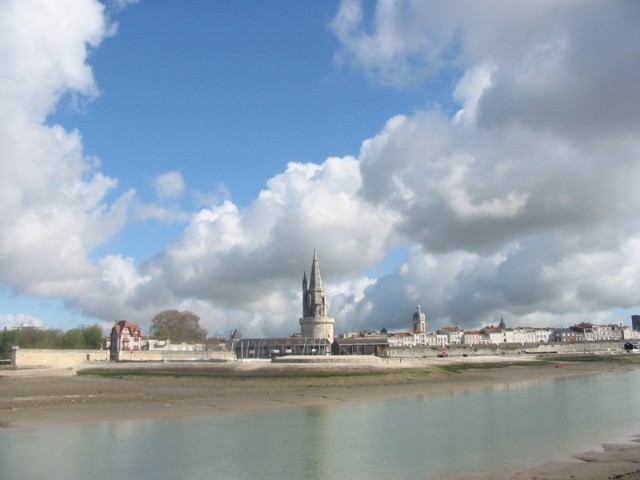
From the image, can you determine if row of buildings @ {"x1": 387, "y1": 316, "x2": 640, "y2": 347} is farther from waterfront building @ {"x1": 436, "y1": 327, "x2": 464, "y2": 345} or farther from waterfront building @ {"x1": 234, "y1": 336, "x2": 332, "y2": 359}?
waterfront building @ {"x1": 234, "y1": 336, "x2": 332, "y2": 359}

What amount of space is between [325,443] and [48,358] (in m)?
61.7

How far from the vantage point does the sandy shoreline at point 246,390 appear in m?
21.6

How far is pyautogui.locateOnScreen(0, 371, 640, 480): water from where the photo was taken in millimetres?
19872

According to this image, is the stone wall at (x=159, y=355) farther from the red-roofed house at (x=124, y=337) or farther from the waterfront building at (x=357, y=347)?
the waterfront building at (x=357, y=347)

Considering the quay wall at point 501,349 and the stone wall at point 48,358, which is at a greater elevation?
the stone wall at point 48,358

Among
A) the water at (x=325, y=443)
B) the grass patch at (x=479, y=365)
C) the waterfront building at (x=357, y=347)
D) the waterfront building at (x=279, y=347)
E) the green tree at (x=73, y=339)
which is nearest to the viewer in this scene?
the water at (x=325, y=443)

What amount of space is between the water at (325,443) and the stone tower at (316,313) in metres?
74.3

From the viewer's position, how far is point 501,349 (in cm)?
12581

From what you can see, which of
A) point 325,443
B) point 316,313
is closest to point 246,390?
point 325,443

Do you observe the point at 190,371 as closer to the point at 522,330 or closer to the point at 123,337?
the point at 123,337

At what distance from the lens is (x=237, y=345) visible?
12038 cm

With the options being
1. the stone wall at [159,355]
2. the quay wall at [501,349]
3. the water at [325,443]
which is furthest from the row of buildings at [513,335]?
the water at [325,443]

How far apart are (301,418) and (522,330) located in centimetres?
17339

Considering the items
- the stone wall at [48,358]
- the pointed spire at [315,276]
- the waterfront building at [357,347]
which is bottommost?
the waterfront building at [357,347]
